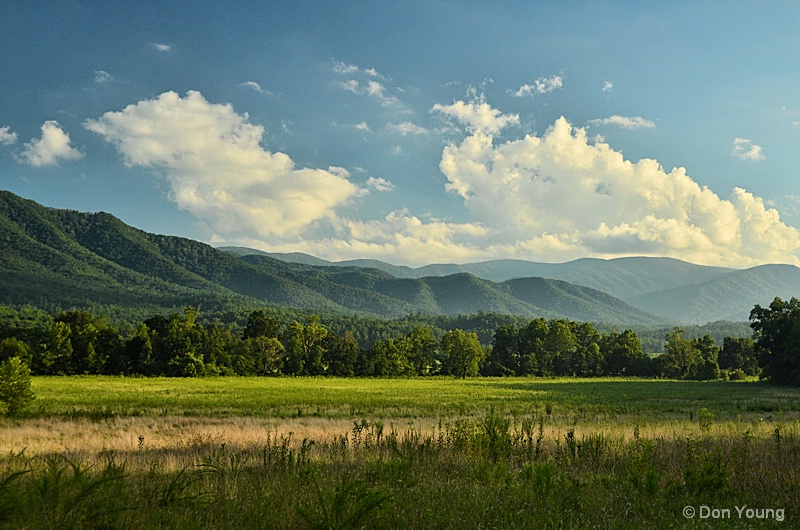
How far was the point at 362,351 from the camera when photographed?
101750mm

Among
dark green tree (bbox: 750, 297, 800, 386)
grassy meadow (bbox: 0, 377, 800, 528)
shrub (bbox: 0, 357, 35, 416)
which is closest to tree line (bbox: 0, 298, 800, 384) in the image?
dark green tree (bbox: 750, 297, 800, 386)

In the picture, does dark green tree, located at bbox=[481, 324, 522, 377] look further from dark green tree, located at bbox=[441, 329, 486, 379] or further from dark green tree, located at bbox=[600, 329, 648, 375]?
dark green tree, located at bbox=[600, 329, 648, 375]

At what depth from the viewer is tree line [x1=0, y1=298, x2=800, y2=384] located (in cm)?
7325

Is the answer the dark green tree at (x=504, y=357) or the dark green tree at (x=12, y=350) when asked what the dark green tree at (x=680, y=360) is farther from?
the dark green tree at (x=12, y=350)

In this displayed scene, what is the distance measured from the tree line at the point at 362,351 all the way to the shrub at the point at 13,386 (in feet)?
177

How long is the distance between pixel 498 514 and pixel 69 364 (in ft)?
293

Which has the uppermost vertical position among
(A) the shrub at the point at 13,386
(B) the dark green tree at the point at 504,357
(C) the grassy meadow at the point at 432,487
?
(C) the grassy meadow at the point at 432,487

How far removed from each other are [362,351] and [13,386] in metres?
80.0

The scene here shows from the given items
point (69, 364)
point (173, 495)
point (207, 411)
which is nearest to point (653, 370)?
point (207, 411)

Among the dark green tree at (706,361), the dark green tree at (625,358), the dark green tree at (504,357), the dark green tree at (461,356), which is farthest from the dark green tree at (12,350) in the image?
the dark green tree at (706,361)

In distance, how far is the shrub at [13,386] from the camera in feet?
75.9

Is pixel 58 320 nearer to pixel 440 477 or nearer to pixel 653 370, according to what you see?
pixel 440 477

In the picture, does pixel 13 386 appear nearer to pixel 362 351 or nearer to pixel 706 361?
pixel 362 351

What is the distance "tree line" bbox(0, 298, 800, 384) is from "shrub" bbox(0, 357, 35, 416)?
54024mm
